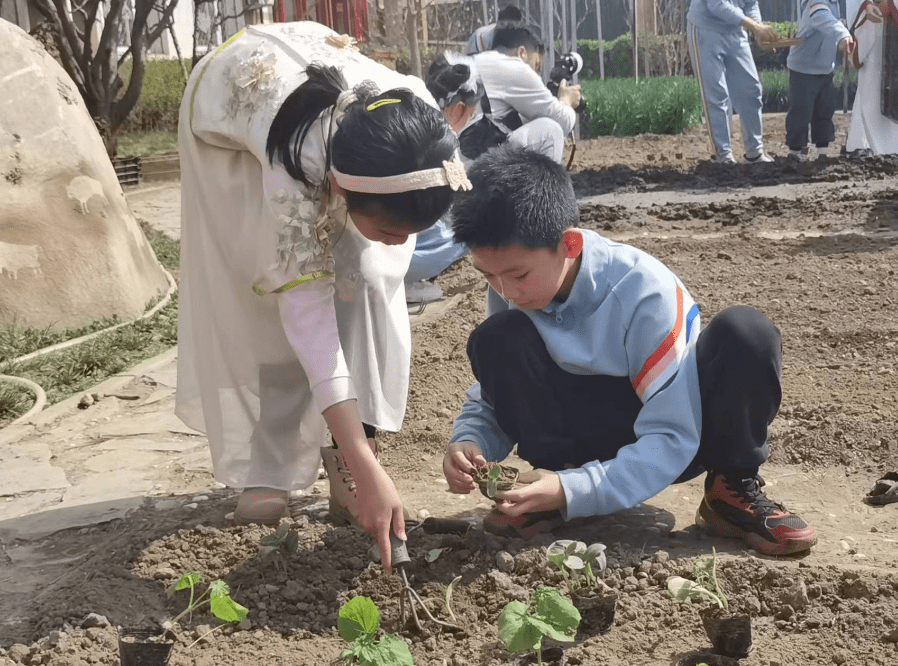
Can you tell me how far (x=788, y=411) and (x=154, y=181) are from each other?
8.36m

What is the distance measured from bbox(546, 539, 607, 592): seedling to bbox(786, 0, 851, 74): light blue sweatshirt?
29.3ft

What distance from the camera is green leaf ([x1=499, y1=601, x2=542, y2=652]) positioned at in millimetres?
1944

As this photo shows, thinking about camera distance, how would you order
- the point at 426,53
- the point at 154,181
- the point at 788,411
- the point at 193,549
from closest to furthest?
1. the point at 193,549
2. the point at 788,411
3. the point at 154,181
4. the point at 426,53

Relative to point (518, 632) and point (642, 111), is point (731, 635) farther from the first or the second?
point (642, 111)

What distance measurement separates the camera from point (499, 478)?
235cm

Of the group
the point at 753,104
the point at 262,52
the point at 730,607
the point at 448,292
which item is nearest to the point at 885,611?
the point at 730,607

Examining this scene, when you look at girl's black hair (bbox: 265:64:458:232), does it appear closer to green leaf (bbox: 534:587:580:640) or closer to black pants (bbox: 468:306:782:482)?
→ black pants (bbox: 468:306:782:482)

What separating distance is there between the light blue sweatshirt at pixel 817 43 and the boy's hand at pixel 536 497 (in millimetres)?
8875

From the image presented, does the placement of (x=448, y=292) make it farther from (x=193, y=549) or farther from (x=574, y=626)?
(x=574, y=626)

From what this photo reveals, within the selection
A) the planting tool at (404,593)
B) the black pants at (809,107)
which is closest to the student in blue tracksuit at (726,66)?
the black pants at (809,107)

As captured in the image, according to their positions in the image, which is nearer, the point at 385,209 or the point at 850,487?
the point at 385,209

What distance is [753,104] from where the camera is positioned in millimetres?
9766

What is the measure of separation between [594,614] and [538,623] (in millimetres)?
277

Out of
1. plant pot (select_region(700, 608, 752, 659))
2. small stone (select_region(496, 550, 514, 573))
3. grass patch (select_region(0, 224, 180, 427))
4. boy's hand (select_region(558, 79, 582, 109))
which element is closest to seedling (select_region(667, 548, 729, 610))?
plant pot (select_region(700, 608, 752, 659))
